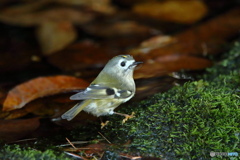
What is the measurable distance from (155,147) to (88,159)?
1.46 ft

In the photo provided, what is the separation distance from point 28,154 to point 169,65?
2365 mm

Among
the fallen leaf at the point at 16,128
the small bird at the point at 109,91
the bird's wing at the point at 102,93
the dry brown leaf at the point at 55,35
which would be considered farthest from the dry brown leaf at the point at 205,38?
the fallen leaf at the point at 16,128

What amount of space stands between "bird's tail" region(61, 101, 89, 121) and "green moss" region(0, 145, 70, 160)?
14.0 inches

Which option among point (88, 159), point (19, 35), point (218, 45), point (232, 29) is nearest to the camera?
point (88, 159)

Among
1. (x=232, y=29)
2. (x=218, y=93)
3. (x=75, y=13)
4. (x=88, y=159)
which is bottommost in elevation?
(x=88, y=159)

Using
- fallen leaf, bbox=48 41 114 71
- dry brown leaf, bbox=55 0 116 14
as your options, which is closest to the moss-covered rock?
fallen leaf, bbox=48 41 114 71

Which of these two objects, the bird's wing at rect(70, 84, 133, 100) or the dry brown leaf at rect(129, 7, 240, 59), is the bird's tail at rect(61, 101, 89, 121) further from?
the dry brown leaf at rect(129, 7, 240, 59)

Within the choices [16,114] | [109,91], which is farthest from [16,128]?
[109,91]

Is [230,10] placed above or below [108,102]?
above

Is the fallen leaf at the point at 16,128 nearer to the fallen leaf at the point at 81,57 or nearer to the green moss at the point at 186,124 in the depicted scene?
the green moss at the point at 186,124

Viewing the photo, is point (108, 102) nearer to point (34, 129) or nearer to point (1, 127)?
point (34, 129)

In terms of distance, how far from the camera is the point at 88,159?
2.35 metres

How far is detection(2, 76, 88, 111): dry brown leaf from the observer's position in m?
3.46

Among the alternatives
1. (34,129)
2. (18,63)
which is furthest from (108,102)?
(18,63)
